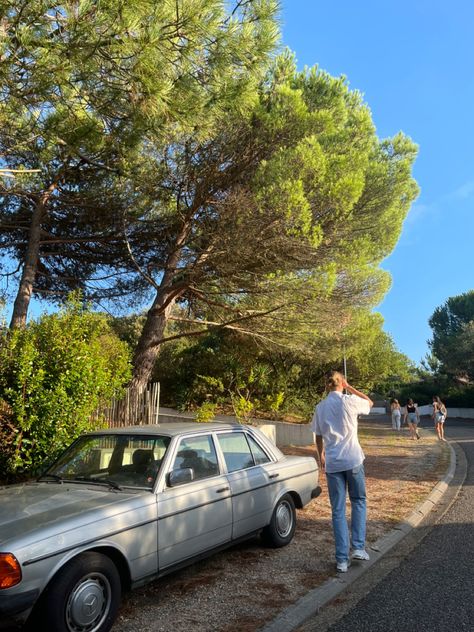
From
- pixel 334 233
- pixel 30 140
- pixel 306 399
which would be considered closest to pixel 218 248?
pixel 334 233

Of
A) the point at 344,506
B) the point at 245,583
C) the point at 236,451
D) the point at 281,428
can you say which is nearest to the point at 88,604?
the point at 245,583

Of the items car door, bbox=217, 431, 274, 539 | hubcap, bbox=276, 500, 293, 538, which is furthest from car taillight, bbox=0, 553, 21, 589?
hubcap, bbox=276, 500, 293, 538

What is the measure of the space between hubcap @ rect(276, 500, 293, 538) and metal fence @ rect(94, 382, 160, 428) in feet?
16.7

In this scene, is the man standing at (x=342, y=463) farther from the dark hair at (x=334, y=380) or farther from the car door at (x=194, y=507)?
the car door at (x=194, y=507)

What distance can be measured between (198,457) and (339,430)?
→ 139 centimetres

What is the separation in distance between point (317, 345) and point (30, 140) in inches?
400

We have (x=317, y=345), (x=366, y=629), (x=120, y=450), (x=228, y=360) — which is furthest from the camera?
A: (x=228, y=360)

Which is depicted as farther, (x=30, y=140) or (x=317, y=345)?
(x=317, y=345)

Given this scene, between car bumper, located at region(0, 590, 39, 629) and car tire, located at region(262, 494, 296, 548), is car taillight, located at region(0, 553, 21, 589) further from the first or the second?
car tire, located at region(262, 494, 296, 548)

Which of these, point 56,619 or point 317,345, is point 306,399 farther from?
point 56,619

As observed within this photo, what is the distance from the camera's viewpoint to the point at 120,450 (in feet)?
16.4

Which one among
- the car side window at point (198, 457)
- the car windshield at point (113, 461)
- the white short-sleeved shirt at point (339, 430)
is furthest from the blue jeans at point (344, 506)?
the car windshield at point (113, 461)

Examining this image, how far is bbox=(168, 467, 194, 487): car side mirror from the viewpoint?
14.5 feet

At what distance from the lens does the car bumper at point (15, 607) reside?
3127mm
